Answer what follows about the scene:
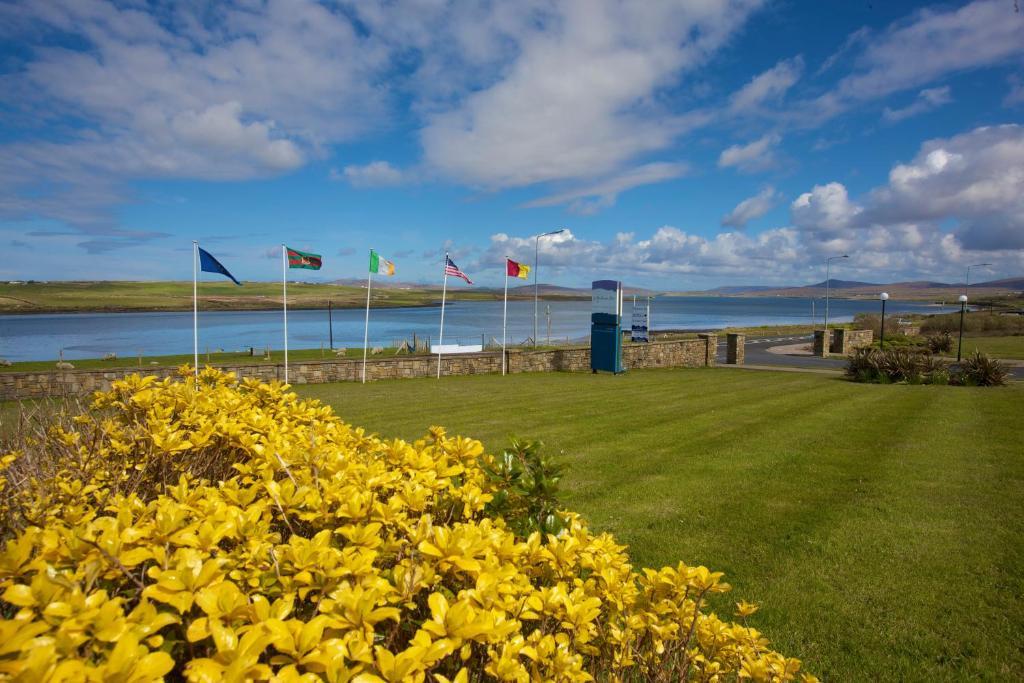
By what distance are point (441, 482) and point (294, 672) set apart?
1.06m

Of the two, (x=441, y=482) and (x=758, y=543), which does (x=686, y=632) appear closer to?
(x=441, y=482)

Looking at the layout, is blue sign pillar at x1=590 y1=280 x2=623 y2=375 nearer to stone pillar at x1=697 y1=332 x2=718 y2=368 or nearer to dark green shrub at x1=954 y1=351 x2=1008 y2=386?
stone pillar at x1=697 y1=332 x2=718 y2=368

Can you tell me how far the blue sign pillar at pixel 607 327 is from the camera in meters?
21.3

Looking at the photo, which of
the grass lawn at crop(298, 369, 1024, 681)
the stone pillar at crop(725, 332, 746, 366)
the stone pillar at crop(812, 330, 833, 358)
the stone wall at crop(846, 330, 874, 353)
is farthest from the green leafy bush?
the grass lawn at crop(298, 369, 1024, 681)

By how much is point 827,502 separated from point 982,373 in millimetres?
14141

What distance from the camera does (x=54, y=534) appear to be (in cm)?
139

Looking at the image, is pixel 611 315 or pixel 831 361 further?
pixel 831 361

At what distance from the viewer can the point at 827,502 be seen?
6.09 m

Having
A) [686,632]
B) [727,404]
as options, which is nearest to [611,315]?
[727,404]

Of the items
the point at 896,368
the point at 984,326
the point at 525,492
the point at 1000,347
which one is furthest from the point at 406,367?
the point at 984,326

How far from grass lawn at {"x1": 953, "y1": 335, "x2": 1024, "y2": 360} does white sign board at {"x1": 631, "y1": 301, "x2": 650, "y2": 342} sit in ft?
51.3

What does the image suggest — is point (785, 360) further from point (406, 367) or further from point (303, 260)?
point (303, 260)

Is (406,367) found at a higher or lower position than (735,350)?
lower

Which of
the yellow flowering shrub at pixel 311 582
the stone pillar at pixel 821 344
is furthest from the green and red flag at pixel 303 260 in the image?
the stone pillar at pixel 821 344
